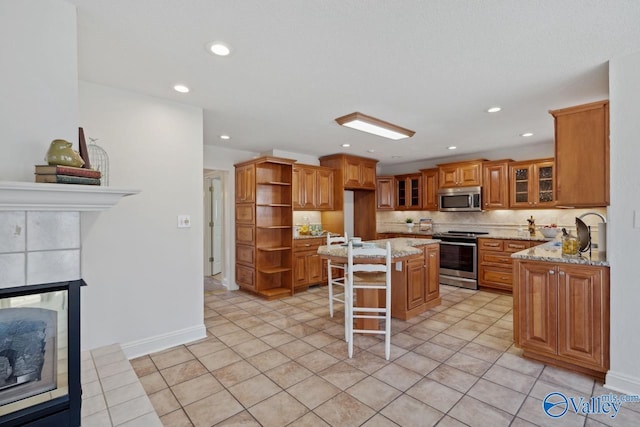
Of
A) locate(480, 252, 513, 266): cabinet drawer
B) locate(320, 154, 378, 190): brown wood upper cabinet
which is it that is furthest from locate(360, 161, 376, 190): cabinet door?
locate(480, 252, 513, 266): cabinet drawer

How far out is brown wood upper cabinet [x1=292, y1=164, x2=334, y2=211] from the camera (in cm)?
515

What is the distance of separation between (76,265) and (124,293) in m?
1.40

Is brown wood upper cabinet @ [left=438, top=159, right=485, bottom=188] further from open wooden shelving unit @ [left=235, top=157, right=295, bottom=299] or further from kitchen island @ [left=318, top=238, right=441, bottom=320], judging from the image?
open wooden shelving unit @ [left=235, top=157, right=295, bottom=299]

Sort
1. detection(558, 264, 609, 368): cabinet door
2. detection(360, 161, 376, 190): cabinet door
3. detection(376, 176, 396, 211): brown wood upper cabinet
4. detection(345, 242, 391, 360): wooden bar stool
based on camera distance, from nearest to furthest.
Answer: detection(558, 264, 609, 368): cabinet door, detection(345, 242, 391, 360): wooden bar stool, detection(360, 161, 376, 190): cabinet door, detection(376, 176, 396, 211): brown wood upper cabinet

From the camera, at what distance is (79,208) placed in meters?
1.48

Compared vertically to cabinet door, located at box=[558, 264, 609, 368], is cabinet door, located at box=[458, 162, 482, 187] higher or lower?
higher

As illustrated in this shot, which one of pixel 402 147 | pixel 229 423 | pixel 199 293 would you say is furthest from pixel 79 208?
pixel 402 147

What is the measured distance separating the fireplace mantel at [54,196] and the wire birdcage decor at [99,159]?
1.04m

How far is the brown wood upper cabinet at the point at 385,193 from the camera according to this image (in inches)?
264

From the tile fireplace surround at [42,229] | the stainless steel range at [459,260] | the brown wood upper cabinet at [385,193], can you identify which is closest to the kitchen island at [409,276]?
the stainless steel range at [459,260]

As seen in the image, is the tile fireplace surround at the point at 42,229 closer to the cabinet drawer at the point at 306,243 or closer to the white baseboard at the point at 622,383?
Result: the white baseboard at the point at 622,383

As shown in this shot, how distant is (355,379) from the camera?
2387 mm

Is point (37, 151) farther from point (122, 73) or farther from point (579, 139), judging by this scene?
point (579, 139)

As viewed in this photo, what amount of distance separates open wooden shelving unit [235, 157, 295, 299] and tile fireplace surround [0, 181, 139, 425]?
10.6ft
